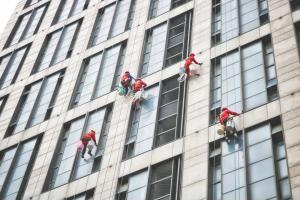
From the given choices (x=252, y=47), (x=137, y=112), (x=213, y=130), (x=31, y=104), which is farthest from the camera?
(x=31, y=104)

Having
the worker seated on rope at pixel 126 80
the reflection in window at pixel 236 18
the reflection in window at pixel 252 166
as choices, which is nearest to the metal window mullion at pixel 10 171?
the worker seated on rope at pixel 126 80

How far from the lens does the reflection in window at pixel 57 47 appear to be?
43.5m

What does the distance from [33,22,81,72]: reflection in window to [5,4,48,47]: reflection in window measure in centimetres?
357

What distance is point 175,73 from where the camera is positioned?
33.4m

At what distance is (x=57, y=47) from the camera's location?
45.0m

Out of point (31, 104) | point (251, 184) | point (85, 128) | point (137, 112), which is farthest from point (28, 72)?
point (251, 184)

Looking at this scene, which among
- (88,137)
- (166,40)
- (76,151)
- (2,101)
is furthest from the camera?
(2,101)

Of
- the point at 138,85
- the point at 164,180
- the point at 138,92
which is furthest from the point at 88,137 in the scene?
the point at 164,180

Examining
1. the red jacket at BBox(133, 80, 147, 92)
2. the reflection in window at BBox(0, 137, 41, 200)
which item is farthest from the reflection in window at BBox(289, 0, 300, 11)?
the reflection in window at BBox(0, 137, 41, 200)

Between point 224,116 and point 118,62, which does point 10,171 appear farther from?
point 224,116

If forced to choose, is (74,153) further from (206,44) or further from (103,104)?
(206,44)

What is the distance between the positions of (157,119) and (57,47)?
54.0ft

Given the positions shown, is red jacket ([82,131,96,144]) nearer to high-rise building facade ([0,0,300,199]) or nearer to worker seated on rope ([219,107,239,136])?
high-rise building facade ([0,0,300,199])

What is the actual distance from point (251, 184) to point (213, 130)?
441cm
